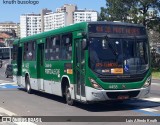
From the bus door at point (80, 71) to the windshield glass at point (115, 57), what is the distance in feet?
1.59

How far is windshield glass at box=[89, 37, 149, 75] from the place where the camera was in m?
12.8

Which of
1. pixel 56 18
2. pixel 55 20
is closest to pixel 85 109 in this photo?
pixel 56 18

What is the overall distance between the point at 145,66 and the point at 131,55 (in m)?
0.63

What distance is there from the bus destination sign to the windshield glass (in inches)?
11.2

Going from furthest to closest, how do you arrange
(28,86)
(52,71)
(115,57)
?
(28,86) → (52,71) → (115,57)

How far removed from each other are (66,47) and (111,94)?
9.72 ft

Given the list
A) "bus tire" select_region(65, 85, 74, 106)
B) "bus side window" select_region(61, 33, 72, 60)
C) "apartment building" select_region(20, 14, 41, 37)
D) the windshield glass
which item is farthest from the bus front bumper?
"apartment building" select_region(20, 14, 41, 37)

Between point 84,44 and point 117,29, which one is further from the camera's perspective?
point 117,29

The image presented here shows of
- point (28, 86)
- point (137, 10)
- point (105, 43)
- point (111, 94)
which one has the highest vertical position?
point (137, 10)

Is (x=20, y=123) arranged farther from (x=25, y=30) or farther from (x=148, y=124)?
(x=25, y=30)

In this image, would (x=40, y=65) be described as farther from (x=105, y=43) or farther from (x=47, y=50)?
(x=105, y=43)

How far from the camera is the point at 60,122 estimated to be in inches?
424

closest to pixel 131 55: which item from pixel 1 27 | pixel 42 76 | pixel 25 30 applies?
pixel 42 76

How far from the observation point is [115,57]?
13.0m
